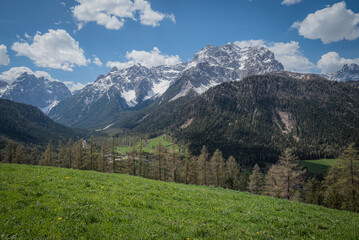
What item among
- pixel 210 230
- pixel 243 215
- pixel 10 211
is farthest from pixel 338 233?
pixel 10 211

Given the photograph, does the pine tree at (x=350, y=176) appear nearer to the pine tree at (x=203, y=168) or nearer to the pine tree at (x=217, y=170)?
the pine tree at (x=217, y=170)

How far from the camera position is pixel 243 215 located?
1332cm

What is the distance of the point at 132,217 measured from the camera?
34.0ft

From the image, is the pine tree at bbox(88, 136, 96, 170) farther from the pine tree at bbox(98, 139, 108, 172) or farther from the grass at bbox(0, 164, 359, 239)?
the grass at bbox(0, 164, 359, 239)

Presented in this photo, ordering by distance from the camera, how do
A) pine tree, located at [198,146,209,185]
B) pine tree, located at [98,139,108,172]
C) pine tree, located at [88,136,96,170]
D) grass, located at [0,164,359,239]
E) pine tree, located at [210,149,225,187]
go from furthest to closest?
pine tree, located at [98,139,108,172] → pine tree, located at [210,149,225,187] → pine tree, located at [198,146,209,185] → pine tree, located at [88,136,96,170] → grass, located at [0,164,359,239]

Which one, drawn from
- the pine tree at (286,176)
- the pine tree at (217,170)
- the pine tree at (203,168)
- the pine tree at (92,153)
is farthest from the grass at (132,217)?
the pine tree at (92,153)

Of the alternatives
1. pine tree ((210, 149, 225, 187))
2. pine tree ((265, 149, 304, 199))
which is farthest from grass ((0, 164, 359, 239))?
pine tree ((210, 149, 225, 187))

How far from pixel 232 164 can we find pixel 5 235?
271 ft

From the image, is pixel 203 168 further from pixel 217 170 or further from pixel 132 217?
pixel 132 217

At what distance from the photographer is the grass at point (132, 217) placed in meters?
8.37

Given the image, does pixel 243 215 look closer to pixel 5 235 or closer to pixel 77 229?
pixel 77 229

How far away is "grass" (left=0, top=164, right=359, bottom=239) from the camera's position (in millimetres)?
8367

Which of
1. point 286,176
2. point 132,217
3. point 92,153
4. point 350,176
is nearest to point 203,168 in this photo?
point 286,176

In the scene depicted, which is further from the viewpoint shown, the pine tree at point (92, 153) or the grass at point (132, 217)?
the pine tree at point (92, 153)
